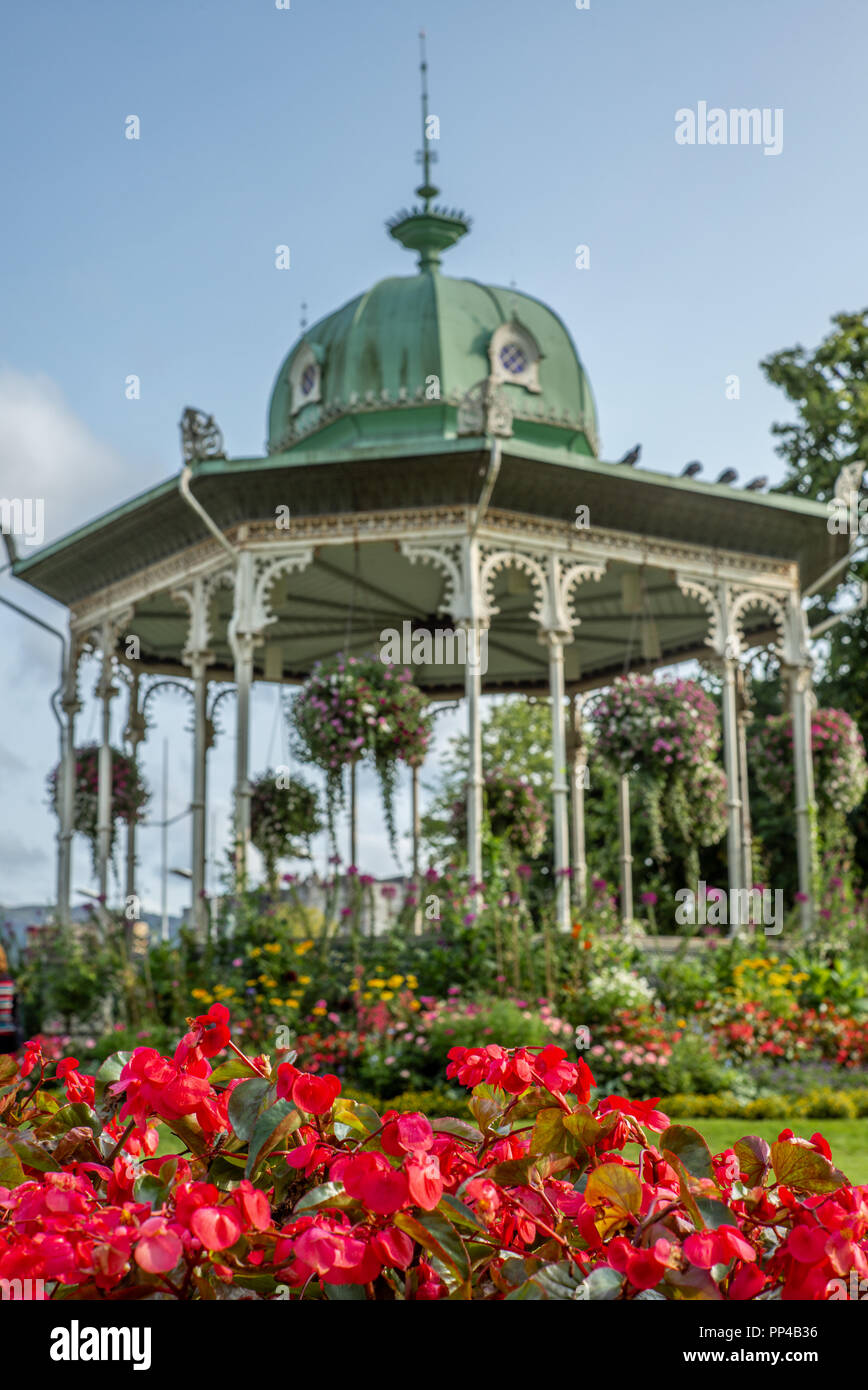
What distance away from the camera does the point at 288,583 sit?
1458cm

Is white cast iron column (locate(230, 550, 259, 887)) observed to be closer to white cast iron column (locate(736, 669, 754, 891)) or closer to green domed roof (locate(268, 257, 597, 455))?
green domed roof (locate(268, 257, 597, 455))

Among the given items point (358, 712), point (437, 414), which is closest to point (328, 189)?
point (358, 712)

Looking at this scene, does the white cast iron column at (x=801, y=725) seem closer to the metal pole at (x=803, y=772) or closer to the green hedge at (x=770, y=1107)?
the metal pole at (x=803, y=772)

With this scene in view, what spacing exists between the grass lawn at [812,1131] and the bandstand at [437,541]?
2755mm

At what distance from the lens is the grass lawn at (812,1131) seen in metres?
7.36

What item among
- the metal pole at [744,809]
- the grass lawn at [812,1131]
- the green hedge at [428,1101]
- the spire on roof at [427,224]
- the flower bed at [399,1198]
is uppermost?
the spire on roof at [427,224]

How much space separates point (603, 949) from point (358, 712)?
2.89 metres

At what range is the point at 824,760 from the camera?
543 inches

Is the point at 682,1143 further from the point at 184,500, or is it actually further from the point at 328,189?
the point at 184,500

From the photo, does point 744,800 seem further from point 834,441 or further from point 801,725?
point 834,441

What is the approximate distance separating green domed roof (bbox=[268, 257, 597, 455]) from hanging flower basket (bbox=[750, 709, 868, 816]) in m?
3.75

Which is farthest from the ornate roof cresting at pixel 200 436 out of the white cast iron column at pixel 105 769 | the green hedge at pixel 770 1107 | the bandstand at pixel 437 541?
the green hedge at pixel 770 1107

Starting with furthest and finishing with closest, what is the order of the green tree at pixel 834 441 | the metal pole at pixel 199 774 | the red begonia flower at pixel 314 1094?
1. the green tree at pixel 834 441
2. the metal pole at pixel 199 774
3. the red begonia flower at pixel 314 1094

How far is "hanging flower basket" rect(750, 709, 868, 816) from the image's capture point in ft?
45.2
